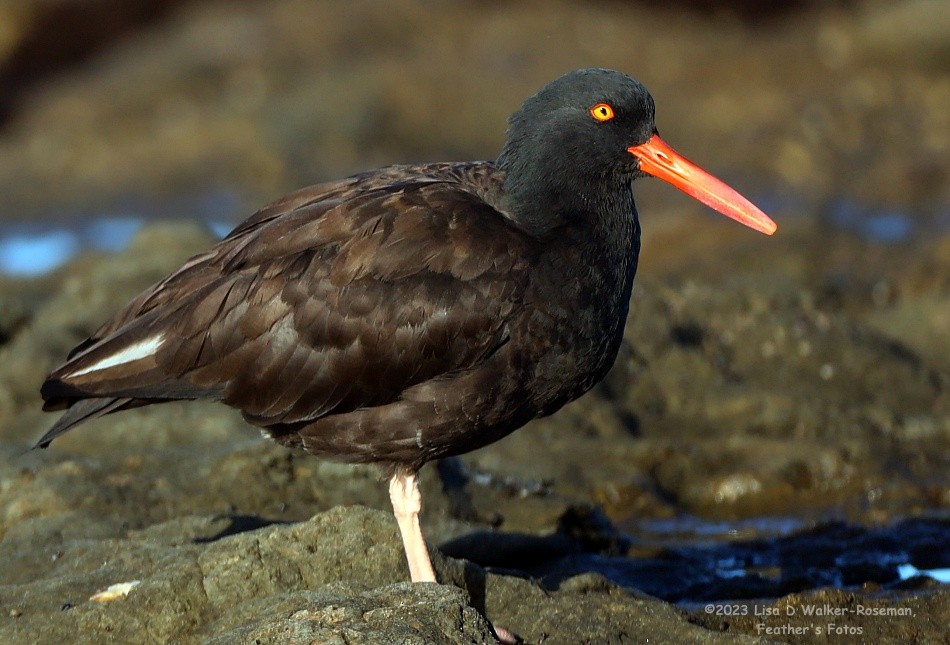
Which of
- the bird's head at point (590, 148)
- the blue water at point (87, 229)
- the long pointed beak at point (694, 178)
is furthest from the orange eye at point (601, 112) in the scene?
the blue water at point (87, 229)

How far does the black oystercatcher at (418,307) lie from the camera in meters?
5.44

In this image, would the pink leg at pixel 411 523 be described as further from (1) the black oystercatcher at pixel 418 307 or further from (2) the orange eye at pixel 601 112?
(2) the orange eye at pixel 601 112

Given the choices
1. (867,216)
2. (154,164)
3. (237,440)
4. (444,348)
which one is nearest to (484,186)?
(444,348)

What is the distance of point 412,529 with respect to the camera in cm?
528

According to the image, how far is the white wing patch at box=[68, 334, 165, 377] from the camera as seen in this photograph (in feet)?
18.9

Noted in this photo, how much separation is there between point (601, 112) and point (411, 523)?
6.59 ft

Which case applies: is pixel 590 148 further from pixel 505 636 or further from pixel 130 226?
pixel 130 226

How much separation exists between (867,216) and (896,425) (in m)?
5.35

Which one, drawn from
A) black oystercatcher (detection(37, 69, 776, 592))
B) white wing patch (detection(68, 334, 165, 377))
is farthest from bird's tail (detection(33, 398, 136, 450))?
Answer: white wing patch (detection(68, 334, 165, 377))

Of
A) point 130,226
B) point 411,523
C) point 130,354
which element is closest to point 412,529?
point 411,523

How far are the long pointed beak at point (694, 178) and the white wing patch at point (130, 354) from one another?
7.46 feet

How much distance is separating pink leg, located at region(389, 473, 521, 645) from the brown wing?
0.40 m

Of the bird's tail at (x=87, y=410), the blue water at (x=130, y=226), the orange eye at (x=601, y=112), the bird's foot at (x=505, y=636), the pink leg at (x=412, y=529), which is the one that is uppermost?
the blue water at (x=130, y=226)

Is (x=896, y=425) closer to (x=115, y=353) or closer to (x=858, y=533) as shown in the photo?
(x=858, y=533)
